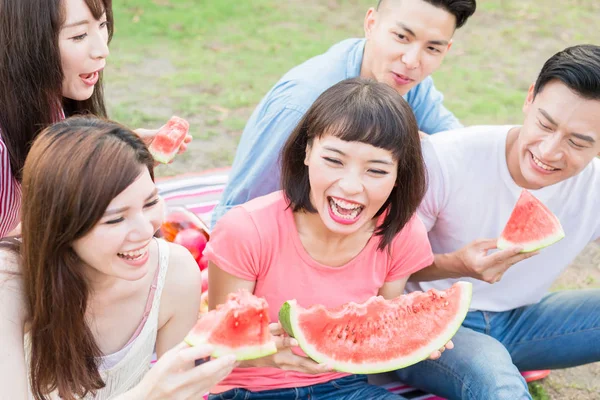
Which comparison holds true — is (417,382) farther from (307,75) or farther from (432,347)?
(307,75)

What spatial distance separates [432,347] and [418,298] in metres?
0.22

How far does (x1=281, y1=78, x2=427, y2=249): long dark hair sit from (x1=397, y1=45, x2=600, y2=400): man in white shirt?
0.43 m

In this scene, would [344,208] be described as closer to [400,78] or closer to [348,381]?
[348,381]

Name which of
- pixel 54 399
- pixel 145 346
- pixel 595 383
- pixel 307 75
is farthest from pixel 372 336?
pixel 595 383

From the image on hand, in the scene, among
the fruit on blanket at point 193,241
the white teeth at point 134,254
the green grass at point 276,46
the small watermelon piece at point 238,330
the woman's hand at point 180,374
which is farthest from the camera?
the green grass at point 276,46

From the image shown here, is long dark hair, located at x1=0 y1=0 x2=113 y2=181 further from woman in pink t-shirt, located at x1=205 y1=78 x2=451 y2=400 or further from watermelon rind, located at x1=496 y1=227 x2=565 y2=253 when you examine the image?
watermelon rind, located at x1=496 y1=227 x2=565 y2=253

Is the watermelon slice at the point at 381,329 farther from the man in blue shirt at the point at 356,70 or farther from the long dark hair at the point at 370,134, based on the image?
the man in blue shirt at the point at 356,70

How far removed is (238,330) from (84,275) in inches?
24.2

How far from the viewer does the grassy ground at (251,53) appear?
7477 millimetres

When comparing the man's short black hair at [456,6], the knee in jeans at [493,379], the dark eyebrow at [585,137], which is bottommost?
the knee in jeans at [493,379]

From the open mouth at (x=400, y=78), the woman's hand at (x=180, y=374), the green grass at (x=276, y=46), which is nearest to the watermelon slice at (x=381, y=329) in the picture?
the woman's hand at (x=180, y=374)

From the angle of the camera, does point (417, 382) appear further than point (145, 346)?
Yes

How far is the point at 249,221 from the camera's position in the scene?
3.07 meters

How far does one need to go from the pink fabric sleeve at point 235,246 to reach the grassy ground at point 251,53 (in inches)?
133
